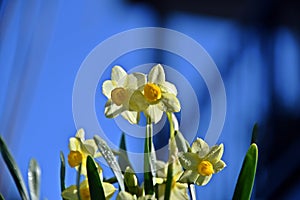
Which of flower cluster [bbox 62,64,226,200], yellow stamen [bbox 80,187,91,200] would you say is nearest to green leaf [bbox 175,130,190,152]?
flower cluster [bbox 62,64,226,200]

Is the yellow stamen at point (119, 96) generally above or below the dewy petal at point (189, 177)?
above

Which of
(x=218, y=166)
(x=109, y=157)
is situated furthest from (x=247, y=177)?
(x=109, y=157)

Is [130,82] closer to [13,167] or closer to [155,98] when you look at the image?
[155,98]

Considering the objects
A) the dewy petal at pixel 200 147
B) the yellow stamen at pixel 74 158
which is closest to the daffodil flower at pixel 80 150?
the yellow stamen at pixel 74 158

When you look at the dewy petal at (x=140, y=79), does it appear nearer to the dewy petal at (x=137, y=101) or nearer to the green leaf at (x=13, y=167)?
the dewy petal at (x=137, y=101)

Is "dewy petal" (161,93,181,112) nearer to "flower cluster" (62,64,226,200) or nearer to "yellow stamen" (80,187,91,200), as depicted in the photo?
"flower cluster" (62,64,226,200)

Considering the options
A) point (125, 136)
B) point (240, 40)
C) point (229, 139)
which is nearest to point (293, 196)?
point (229, 139)
